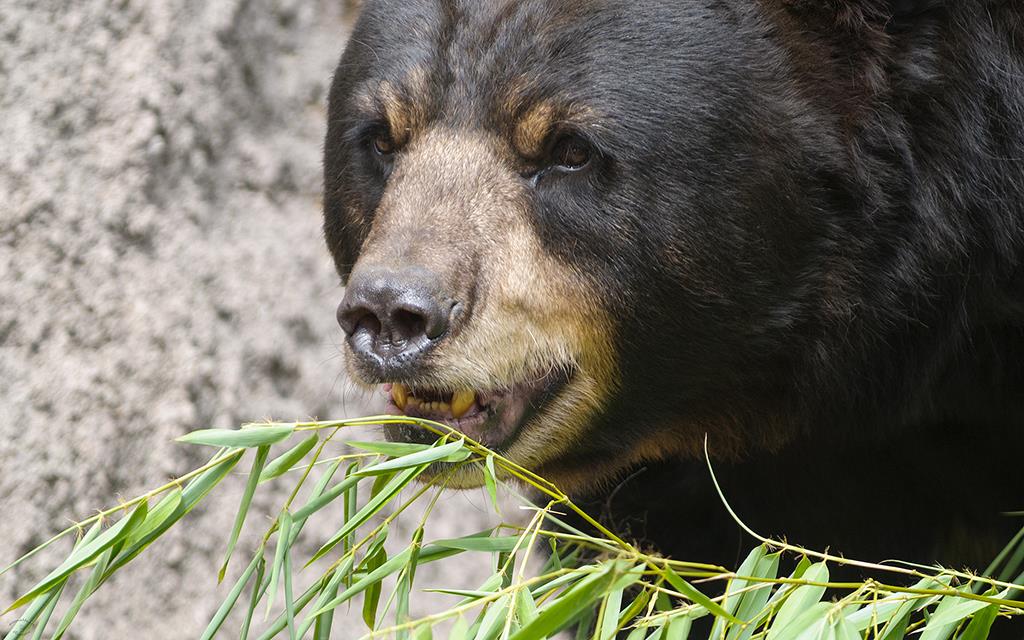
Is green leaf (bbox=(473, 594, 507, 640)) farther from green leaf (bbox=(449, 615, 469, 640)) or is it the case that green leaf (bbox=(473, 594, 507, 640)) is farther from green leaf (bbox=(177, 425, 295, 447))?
green leaf (bbox=(177, 425, 295, 447))

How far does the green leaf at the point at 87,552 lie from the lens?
2.42 m

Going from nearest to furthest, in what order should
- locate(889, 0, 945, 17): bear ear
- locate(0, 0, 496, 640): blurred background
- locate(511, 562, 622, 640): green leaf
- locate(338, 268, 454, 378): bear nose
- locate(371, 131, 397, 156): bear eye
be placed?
locate(511, 562, 622, 640): green leaf < locate(338, 268, 454, 378): bear nose < locate(889, 0, 945, 17): bear ear < locate(371, 131, 397, 156): bear eye < locate(0, 0, 496, 640): blurred background

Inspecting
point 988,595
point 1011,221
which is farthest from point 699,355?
point 988,595

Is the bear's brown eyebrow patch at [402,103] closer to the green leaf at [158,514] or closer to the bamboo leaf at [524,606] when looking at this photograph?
the green leaf at [158,514]

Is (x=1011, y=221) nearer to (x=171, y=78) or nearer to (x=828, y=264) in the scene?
(x=828, y=264)

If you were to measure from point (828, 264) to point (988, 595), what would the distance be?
1118 mm

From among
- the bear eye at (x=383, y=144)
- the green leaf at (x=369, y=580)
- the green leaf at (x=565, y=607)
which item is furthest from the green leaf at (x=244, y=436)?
the bear eye at (x=383, y=144)

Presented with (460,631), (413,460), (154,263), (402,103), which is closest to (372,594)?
(413,460)

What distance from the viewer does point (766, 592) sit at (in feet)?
8.71

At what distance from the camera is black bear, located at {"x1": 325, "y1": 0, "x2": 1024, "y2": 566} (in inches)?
125

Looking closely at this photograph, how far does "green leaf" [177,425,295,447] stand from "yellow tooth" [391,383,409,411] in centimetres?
64

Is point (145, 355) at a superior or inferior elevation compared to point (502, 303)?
inferior

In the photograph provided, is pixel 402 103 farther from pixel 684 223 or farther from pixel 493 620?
pixel 493 620

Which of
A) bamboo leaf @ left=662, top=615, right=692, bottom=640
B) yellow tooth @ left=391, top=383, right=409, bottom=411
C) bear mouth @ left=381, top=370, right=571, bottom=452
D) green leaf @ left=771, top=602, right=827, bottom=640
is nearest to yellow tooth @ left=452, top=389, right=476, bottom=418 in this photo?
bear mouth @ left=381, top=370, right=571, bottom=452
